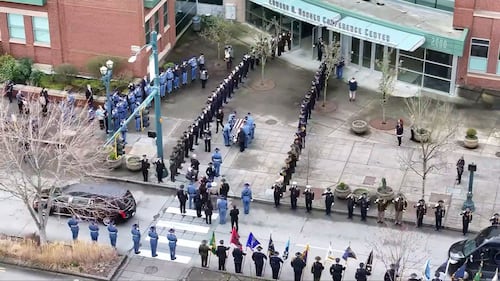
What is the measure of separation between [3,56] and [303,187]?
61.5 ft

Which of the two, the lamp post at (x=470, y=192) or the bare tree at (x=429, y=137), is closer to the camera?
the lamp post at (x=470, y=192)

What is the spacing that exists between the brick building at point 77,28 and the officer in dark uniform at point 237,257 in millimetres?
17032

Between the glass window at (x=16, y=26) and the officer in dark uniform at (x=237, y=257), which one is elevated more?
the glass window at (x=16, y=26)

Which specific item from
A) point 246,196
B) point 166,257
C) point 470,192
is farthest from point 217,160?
point 470,192

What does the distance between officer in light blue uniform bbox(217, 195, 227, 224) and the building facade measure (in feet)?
53.2

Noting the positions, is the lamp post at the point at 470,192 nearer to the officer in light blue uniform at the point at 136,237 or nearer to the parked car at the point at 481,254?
the parked car at the point at 481,254

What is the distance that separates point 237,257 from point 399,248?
5828mm

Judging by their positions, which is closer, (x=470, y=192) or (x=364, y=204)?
(x=364, y=204)

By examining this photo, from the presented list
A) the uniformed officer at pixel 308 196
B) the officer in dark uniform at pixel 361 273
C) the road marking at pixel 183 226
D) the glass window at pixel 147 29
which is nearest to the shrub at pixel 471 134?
the uniformed officer at pixel 308 196

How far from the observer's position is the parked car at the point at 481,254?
31.0 metres

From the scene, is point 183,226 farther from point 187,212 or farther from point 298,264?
point 298,264

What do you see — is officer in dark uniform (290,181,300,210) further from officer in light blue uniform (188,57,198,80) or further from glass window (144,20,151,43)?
glass window (144,20,151,43)

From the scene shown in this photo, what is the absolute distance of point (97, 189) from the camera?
117ft

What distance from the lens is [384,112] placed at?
43.6 m
